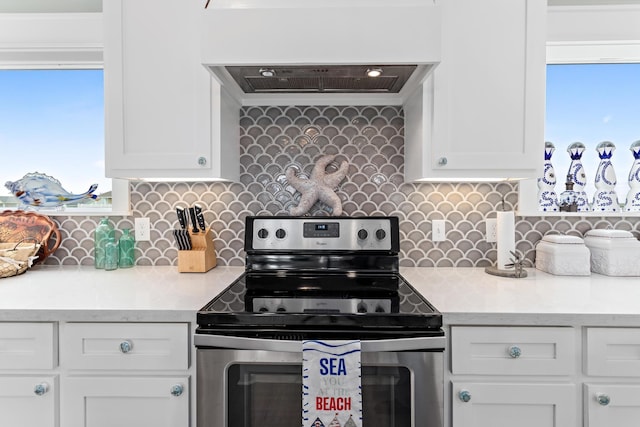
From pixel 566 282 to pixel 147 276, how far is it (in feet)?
5.89

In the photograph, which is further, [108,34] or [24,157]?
[24,157]

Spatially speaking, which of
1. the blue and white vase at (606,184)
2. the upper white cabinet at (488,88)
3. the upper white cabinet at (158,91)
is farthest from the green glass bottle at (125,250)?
the blue and white vase at (606,184)

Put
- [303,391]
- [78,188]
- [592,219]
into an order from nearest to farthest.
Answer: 1. [303,391]
2. [592,219]
3. [78,188]

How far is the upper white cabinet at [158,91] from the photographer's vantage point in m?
1.60

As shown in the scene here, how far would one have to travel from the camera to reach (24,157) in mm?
2135

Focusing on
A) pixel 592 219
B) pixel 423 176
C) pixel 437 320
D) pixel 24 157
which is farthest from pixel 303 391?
pixel 24 157

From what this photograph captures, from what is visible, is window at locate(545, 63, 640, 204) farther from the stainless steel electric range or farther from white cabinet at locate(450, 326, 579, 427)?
the stainless steel electric range

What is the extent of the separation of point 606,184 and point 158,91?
216 cm

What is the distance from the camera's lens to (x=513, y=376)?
1.24 m

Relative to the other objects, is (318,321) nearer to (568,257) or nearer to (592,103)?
(568,257)

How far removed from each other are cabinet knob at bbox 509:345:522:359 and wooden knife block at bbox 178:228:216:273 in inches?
50.5

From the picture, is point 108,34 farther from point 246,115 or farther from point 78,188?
point 78,188

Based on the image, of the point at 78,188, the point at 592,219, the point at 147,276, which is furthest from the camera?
the point at 78,188

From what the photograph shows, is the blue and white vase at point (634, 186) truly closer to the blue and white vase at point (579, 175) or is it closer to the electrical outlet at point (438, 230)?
the blue and white vase at point (579, 175)
